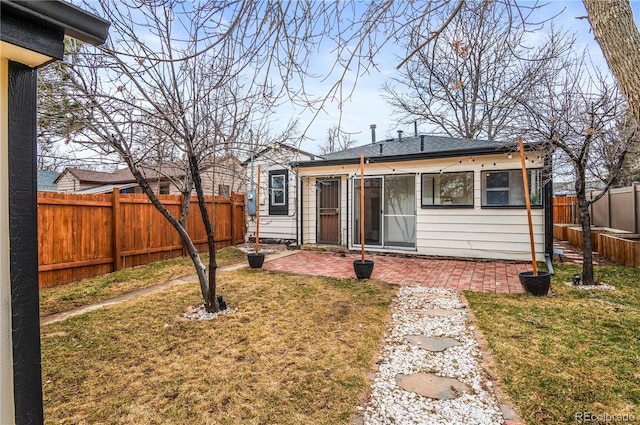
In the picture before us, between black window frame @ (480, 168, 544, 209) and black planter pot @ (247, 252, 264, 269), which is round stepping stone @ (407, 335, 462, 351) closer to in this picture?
black planter pot @ (247, 252, 264, 269)

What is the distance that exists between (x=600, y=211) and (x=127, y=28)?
14.3 m

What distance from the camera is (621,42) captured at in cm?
174

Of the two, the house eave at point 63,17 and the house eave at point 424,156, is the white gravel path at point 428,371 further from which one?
the house eave at point 424,156

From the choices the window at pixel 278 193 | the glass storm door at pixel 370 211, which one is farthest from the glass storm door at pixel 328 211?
the window at pixel 278 193

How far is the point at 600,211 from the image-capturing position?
11367 millimetres

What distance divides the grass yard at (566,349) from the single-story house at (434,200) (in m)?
2.54

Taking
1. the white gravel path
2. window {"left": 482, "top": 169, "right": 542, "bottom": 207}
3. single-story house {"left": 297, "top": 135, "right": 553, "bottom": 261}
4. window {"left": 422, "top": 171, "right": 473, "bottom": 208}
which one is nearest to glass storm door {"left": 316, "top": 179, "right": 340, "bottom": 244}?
single-story house {"left": 297, "top": 135, "right": 553, "bottom": 261}

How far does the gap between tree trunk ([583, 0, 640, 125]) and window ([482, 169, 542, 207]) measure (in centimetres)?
607

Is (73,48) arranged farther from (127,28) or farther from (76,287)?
(76,287)

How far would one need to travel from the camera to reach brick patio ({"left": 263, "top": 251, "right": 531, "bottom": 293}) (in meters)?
5.71

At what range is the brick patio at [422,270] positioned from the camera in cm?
571

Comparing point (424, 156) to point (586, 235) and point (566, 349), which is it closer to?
point (586, 235)

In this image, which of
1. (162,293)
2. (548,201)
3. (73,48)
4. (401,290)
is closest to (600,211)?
(548,201)

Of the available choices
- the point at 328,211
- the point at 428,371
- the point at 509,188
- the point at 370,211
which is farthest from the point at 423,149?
the point at 428,371
